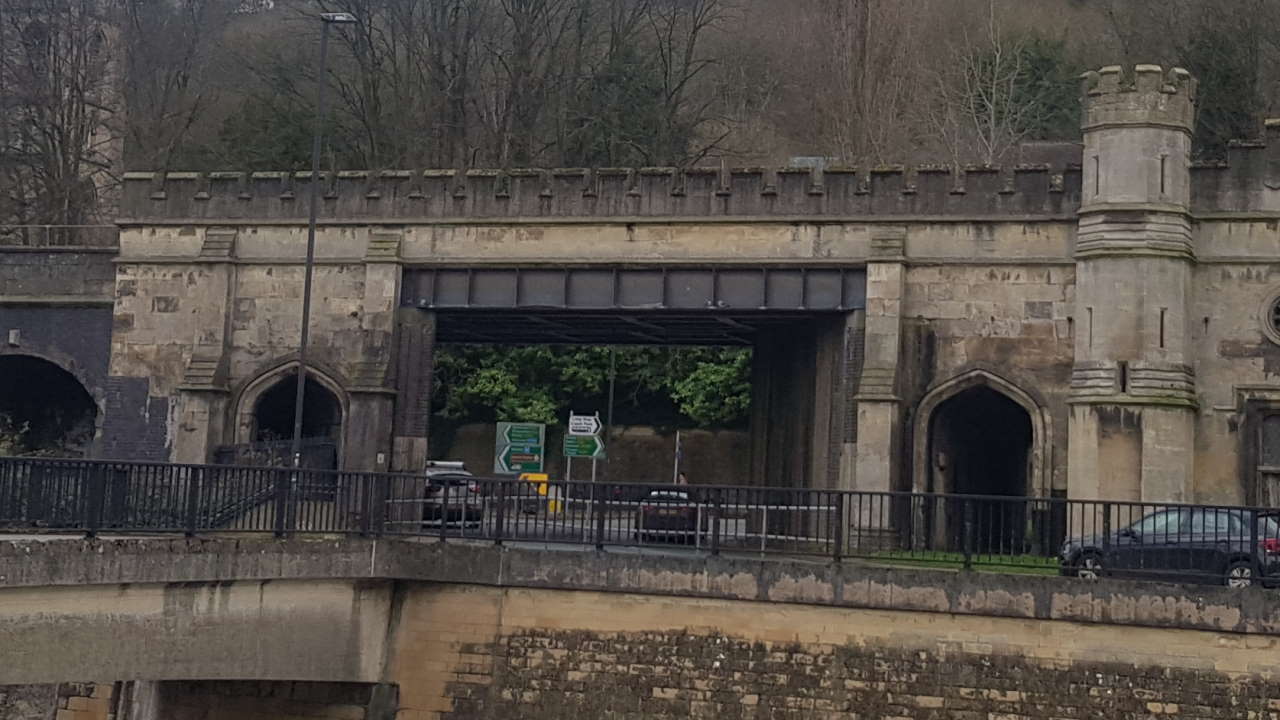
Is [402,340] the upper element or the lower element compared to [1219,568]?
upper

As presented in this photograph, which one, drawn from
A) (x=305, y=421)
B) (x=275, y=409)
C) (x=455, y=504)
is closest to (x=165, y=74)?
(x=305, y=421)

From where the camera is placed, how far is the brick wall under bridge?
677 inches

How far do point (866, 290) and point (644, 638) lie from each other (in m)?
11.4

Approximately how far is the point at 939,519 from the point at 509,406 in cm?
2764

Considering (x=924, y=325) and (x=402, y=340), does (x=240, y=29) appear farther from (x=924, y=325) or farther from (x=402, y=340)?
(x=924, y=325)

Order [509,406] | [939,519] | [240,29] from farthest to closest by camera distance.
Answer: [240,29]
[509,406]
[939,519]

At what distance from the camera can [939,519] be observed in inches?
940

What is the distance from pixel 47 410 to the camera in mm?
40531

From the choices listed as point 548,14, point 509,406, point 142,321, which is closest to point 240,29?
point 548,14

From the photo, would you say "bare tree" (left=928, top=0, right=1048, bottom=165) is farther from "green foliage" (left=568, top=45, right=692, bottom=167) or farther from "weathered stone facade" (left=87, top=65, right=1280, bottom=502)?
"weathered stone facade" (left=87, top=65, right=1280, bottom=502)

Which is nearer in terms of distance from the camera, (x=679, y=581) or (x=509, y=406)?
(x=679, y=581)

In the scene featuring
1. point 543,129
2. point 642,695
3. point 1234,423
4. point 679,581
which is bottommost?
→ point 642,695

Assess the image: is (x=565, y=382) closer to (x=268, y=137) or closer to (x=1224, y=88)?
(x=268, y=137)

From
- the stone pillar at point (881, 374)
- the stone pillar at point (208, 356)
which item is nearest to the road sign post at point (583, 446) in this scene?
the stone pillar at point (881, 374)
